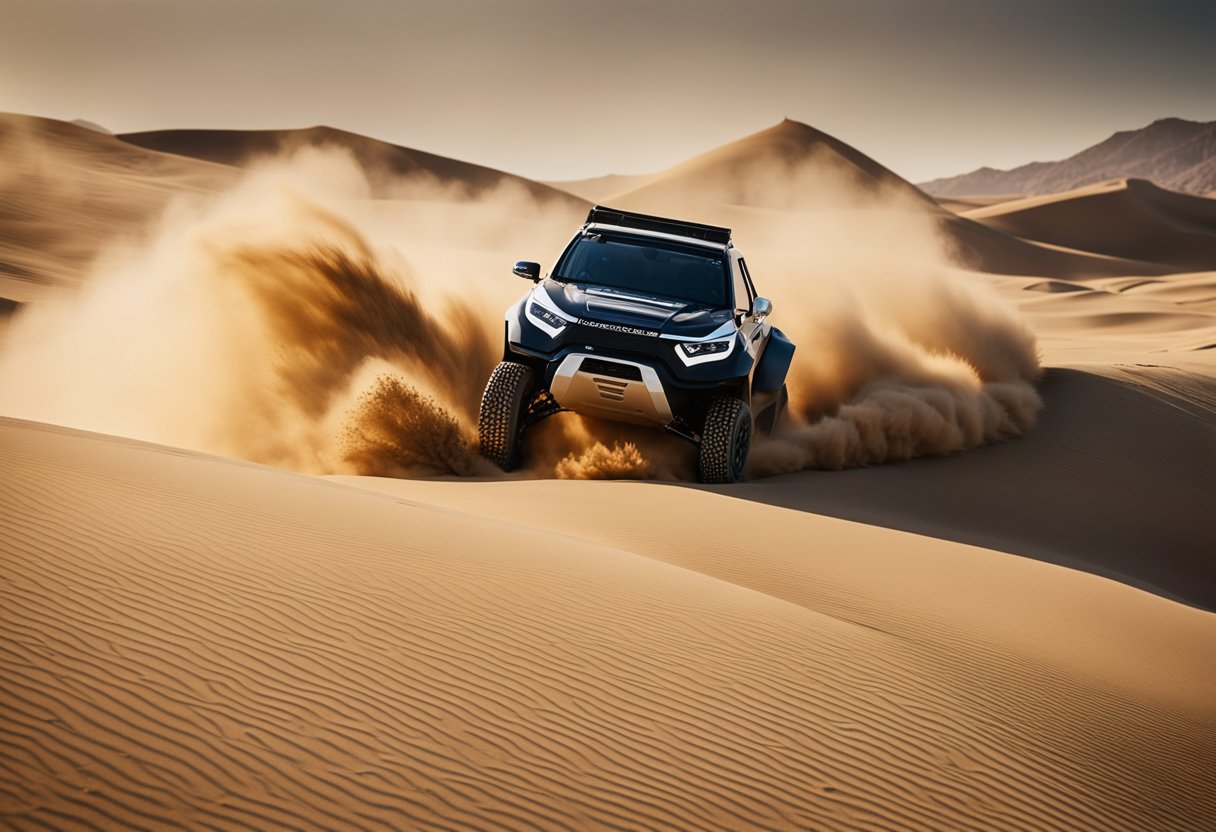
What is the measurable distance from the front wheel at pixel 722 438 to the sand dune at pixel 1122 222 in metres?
96.4

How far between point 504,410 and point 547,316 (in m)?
0.88

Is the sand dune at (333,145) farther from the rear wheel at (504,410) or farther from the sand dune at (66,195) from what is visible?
the rear wheel at (504,410)

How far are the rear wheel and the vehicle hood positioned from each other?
0.70 m

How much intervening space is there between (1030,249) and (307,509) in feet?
306

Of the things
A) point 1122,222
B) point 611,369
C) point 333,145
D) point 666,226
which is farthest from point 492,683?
point 1122,222

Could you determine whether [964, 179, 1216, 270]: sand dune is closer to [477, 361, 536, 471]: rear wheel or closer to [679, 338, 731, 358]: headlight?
[679, 338, 731, 358]: headlight

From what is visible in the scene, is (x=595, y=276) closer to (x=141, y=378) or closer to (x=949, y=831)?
(x=141, y=378)

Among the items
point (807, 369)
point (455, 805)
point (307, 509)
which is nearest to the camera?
point (455, 805)

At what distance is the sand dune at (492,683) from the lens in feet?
9.09

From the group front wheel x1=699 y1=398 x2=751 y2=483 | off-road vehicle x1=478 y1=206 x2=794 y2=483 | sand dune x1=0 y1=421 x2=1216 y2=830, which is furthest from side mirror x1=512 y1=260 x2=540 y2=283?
sand dune x1=0 y1=421 x2=1216 y2=830

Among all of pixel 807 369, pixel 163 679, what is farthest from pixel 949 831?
pixel 807 369

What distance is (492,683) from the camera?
11.7 ft

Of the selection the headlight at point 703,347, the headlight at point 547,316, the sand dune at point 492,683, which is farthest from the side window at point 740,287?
the sand dune at point 492,683

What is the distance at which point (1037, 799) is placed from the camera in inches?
141
